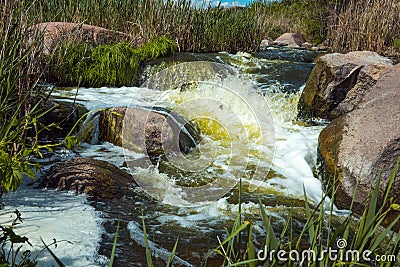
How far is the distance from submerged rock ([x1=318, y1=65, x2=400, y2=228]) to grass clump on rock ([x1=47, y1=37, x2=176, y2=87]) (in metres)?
4.86

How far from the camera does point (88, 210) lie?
2.97 meters

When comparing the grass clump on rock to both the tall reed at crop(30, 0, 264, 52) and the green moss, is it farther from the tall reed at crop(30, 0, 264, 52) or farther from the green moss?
the green moss

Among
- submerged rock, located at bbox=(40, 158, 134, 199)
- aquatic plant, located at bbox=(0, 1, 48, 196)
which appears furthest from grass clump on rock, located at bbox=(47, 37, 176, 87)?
aquatic plant, located at bbox=(0, 1, 48, 196)

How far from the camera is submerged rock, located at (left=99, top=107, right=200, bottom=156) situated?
192 inches

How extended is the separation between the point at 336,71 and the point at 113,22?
589 cm

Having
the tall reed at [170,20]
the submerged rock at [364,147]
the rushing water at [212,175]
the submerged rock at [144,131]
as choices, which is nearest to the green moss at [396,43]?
the rushing water at [212,175]

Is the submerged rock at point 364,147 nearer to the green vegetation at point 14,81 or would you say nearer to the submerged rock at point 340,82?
the submerged rock at point 340,82

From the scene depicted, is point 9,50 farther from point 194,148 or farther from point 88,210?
point 194,148

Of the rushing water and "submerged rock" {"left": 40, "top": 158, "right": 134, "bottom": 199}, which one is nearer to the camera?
the rushing water

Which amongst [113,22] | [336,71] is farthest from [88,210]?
[113,22]

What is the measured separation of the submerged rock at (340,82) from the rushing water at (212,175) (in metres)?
0.46

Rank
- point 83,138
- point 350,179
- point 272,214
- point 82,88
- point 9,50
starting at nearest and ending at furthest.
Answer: point 9,50 → point 272,214 → point 350,179 → point 83,138 → point 82,88

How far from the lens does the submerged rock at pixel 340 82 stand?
254 inches

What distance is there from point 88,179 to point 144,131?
1.58 metres
